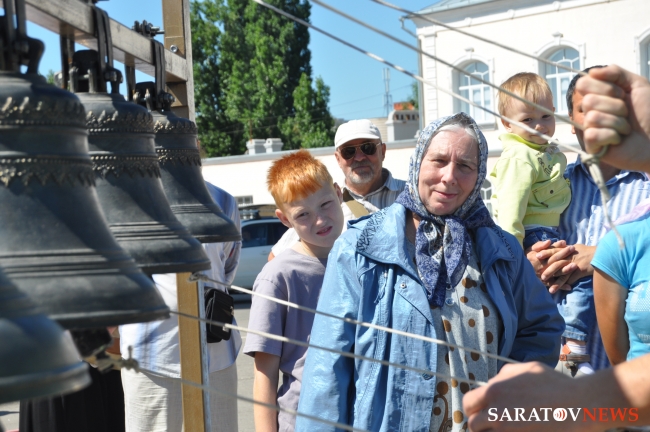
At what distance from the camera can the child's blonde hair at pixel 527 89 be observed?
393 cm

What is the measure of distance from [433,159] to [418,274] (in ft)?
1.44

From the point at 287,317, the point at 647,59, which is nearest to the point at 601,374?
Result: the point at 287,317

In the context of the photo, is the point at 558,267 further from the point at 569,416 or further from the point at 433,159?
the point at 569,416

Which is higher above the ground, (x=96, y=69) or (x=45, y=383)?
(x=96, y=69)

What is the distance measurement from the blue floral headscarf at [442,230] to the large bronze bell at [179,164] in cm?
69

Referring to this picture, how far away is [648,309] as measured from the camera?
2826 millimetres

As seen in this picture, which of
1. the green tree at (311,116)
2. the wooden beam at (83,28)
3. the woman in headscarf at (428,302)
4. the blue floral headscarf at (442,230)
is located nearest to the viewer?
the wooden beam at (83,28)

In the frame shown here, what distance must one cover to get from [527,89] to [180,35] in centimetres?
183

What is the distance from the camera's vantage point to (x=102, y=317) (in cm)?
144

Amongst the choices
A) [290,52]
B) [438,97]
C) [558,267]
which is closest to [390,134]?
[438,97]

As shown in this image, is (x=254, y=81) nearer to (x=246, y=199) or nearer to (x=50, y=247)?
(x=246, y=199)

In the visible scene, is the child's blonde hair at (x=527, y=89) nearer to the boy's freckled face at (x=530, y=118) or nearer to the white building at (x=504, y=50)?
the boy's freckled face at (x=530, y=118)

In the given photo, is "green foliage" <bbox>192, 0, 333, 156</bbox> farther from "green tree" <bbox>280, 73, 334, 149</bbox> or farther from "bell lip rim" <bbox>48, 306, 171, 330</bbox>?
"bell lip rim" <bbox>48, 306, 171, 330</bbox>

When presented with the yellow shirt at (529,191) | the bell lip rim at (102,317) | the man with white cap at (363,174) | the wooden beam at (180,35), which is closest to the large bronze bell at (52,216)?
the bell lip rim at (102,317)
